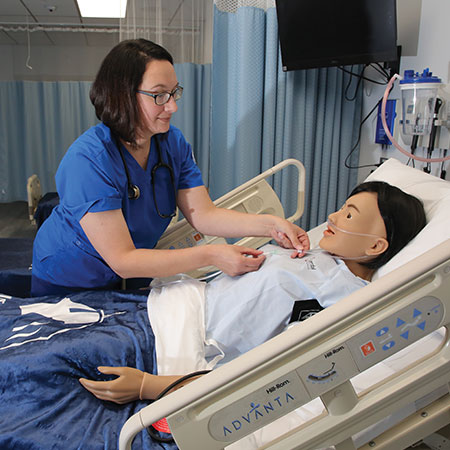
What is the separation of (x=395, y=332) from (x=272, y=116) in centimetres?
221

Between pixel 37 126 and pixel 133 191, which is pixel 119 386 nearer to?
pixel 133 191

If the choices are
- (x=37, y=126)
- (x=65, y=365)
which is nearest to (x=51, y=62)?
(x=37, y=126)

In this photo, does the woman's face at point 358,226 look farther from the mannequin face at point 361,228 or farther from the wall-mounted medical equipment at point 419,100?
the wall-mounted medical equipment at point 419,100

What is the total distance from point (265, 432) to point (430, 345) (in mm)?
454

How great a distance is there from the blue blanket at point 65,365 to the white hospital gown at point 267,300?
0.22m

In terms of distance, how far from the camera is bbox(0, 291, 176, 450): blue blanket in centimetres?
101

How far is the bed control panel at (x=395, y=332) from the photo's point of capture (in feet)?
2.85

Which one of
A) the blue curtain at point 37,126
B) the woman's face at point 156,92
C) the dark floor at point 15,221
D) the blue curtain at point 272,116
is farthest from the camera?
the dark floor at point 15,221

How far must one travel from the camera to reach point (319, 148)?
3.02 meters

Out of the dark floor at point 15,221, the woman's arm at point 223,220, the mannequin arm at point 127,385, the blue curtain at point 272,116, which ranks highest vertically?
the blue curtain at point 272,116

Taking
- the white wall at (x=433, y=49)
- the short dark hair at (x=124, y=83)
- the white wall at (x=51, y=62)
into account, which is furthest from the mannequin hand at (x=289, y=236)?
the white wall at (x=51, y=62)

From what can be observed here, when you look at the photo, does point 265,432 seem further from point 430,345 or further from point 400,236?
point 400,236

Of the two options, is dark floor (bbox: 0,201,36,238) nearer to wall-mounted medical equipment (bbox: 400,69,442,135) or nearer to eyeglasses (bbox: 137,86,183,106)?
eyeglasses (bbox: 137,86,183,106)

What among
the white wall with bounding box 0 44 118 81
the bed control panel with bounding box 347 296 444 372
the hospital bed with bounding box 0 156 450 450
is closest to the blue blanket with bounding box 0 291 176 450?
the hospital bed with bounding box 0 156 450 450
